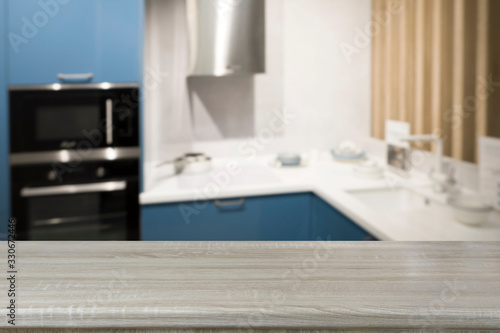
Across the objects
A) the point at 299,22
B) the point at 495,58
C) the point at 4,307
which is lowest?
the point at 4,307

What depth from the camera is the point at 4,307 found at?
1.01 ft

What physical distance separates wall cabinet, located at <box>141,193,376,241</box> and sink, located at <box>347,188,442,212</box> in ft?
0.60

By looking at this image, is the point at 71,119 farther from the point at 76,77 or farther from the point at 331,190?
the point at 331,190

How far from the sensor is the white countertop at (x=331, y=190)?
A: 1252 mm

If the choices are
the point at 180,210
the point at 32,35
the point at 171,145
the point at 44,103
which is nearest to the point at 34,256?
the point at 180,210

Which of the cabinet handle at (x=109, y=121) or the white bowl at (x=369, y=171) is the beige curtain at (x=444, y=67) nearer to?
the white bowl at (x=369, y=171)

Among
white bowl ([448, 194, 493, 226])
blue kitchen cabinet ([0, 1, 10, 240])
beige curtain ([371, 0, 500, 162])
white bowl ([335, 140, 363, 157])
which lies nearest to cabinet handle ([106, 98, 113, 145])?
blue kitchen cabinet ([0, 1, 10, 240])

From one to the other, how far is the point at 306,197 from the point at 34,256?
1.60m

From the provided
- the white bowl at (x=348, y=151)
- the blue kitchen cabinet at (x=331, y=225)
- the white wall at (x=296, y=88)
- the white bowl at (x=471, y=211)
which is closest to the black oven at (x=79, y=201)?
the white wall at (x=296, y=88)

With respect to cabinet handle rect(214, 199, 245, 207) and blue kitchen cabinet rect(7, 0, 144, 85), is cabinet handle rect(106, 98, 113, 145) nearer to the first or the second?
blue kitchen cabinet rect(7, 0, 144, 85)

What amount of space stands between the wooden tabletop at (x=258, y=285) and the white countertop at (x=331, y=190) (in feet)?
2.50

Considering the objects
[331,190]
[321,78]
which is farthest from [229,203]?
[321,78]

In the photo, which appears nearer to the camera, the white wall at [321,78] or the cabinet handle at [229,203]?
the cabinet handle at [229,203]

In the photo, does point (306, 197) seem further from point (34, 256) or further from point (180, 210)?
point (34, 256)
